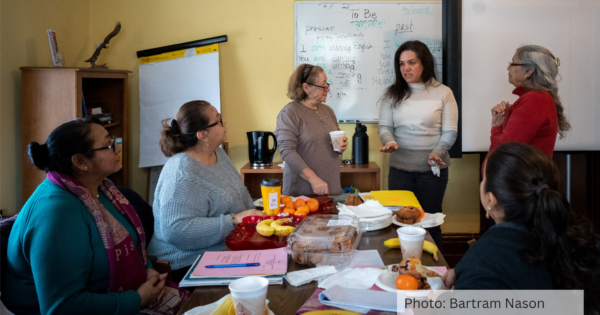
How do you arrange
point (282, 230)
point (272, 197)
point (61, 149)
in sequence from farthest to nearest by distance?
point (272, 197) < point (282, 230) < point (61, 149)

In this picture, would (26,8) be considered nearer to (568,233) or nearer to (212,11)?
(212,11)

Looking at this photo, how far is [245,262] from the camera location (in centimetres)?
123

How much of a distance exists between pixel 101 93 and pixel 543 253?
124 inches

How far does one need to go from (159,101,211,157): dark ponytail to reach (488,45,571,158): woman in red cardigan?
1348 millimetres

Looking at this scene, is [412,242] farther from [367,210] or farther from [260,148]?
[260,148]

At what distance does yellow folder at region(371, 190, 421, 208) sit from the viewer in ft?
5.86

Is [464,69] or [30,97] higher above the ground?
[464,69]

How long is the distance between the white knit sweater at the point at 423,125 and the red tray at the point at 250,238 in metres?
1.24

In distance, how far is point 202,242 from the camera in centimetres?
156

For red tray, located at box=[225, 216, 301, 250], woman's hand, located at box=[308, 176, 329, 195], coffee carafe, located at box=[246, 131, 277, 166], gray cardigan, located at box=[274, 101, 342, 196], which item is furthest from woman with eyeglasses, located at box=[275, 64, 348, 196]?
coffee carafe, located at box=[246, 131, 277, 166]

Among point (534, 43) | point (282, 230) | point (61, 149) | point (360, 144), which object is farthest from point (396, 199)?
point (534, 43)

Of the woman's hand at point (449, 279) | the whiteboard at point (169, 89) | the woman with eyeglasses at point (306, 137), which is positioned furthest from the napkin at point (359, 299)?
the whiteboard at point (169, 89)

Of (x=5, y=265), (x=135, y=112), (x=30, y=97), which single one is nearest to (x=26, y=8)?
(x=30, y=97)

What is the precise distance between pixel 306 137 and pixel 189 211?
92 cm
